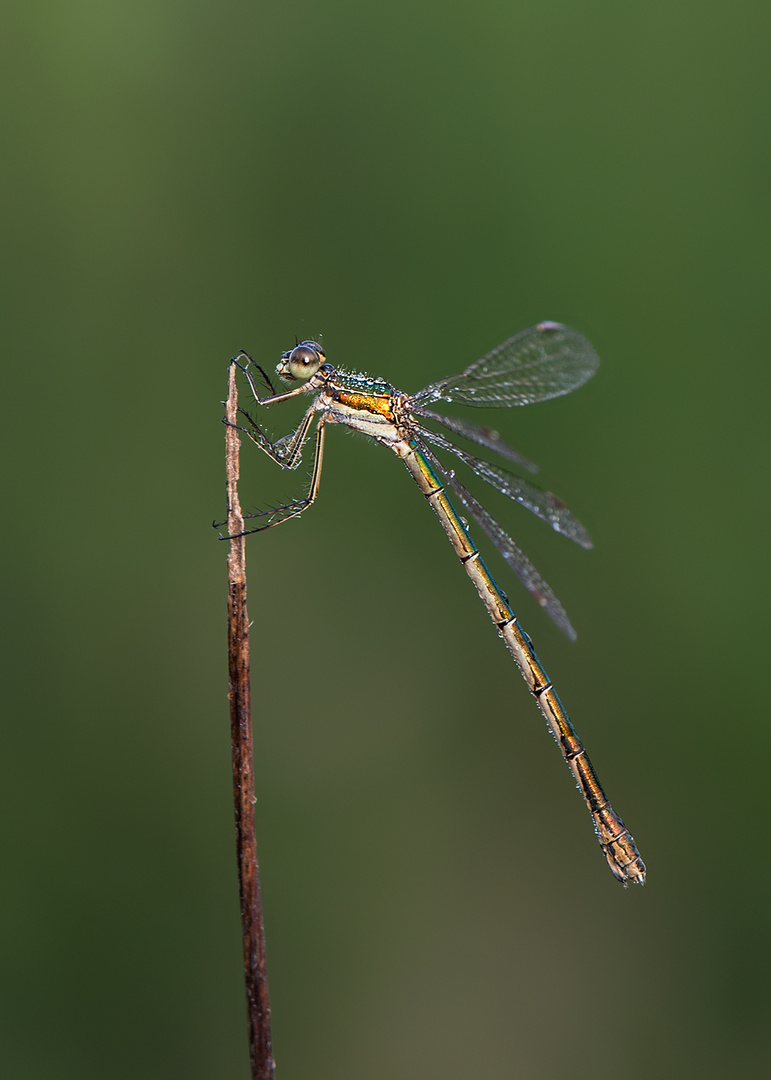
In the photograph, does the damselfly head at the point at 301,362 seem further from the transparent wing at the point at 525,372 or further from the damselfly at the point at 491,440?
the transparent wing at the point at 525,372

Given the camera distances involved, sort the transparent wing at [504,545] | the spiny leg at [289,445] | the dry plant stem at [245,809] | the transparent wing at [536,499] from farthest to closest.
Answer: the transparent wing at [536,499] < the transparent wing at [504,545] < the spiny leg at [289,445] < the dry plant stem at [245,809]

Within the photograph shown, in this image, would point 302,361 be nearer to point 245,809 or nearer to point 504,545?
point 504,545

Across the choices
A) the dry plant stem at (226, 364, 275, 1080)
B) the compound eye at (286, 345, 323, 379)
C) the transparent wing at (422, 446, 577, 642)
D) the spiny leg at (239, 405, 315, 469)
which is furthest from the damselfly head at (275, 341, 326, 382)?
the dry plant stem at (226, 364, 275, 1080)

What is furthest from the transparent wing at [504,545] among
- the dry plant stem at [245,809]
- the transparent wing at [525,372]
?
the dry plant stem at [245,809]

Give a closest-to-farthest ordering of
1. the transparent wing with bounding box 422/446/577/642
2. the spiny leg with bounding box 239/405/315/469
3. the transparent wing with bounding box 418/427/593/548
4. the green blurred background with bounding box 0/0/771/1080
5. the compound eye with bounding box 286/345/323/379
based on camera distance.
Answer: the spiny leg with bounding box 239/405/315/469, the compound eye with bounding box 286/345/323/379, the transparent wing with bounding box 422/446/577/642, the transparent wing with bounding box 418/427/593/548, the green blurred background with bounding box 0/0/771/1080

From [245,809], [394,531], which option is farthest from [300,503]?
[245,809]

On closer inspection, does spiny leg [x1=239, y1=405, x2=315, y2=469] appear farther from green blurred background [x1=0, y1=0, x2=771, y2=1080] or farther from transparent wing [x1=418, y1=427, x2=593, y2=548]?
green blurred background [x1=0, y1=0, x2=771, y2=1080]

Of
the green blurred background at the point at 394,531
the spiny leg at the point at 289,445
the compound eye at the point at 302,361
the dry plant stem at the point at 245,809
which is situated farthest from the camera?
the green blurred background at the point at 394,531
